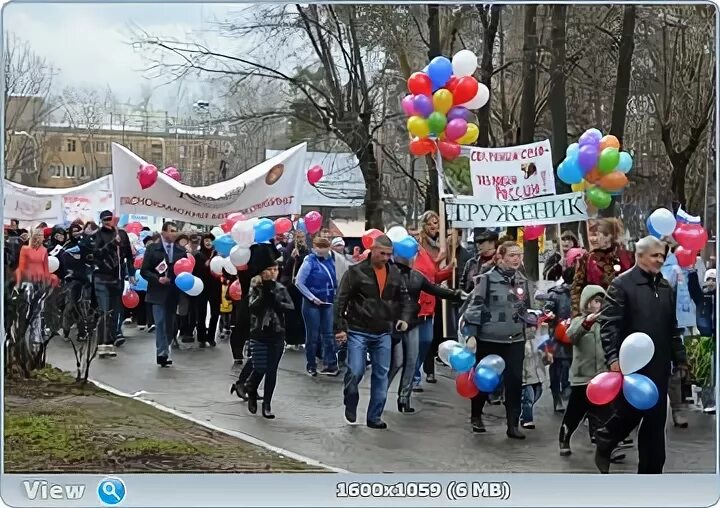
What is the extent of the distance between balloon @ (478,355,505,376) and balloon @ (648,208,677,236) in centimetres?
97

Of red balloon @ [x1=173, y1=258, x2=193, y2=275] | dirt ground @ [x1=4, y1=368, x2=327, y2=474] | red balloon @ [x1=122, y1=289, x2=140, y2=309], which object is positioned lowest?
dirt ground @ [x1=4, y1=368, x2=327, y2=474]

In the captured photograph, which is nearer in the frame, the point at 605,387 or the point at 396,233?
the point at 605,387

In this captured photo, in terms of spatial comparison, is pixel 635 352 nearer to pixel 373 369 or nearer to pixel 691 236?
pixel 691 236

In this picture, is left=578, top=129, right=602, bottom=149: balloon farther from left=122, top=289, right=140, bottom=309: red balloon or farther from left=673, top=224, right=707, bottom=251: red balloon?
left=122, top=289, right=140, bottom=309: red balloon

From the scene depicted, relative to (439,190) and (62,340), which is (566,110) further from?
(62,340)

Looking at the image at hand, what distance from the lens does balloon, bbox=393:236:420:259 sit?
4.36 meters

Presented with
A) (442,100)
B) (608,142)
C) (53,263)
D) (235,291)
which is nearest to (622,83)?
(608,142)

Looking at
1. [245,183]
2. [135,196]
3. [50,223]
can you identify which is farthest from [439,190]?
[50,223]

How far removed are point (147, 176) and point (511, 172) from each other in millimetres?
1565

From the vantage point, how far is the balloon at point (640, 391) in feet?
13.6

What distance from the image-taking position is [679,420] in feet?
14.2

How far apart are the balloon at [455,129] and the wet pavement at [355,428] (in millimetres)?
1174

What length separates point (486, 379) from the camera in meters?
4.52

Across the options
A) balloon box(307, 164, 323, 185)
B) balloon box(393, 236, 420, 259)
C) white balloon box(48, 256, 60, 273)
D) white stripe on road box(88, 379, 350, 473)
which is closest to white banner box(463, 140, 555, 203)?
balloon box(393, 236, 420, 259)
